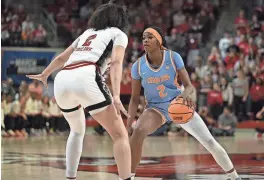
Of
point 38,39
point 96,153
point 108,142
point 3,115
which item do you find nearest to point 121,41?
point 96,153

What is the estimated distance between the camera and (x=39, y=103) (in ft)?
56.3

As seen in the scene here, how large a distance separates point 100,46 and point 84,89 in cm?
44

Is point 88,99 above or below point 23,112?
above

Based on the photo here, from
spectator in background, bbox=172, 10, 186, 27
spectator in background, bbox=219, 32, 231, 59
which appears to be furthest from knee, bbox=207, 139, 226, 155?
spectator in background, bbox=172, 10, 186, 27

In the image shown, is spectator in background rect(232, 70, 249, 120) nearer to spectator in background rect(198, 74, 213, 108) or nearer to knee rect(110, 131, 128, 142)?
spectator in background rect(198, 74, 213, 108)

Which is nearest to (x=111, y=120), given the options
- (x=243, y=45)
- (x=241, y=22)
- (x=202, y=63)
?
(x=243, y=45)

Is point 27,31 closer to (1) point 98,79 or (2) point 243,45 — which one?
(2) point 243,45

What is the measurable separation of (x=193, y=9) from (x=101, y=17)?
18028 mm

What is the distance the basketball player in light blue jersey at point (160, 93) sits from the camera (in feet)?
21.2

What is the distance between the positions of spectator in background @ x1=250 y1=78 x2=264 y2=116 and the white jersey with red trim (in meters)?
11.9

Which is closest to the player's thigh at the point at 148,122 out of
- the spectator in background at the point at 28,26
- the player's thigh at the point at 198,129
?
the player's thigh at the point at 198,129

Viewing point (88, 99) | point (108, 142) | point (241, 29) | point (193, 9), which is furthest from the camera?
point (193, 9)

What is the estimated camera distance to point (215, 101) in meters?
17.2

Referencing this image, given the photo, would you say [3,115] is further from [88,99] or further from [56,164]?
[88,99]
